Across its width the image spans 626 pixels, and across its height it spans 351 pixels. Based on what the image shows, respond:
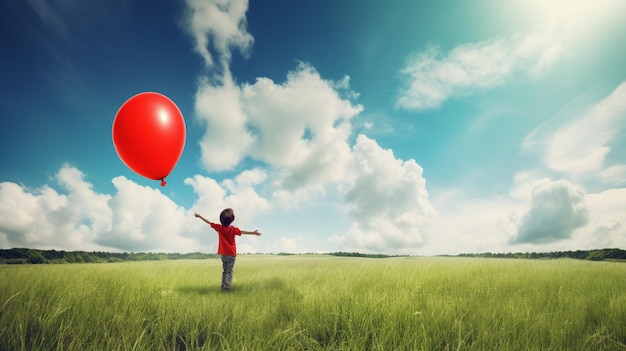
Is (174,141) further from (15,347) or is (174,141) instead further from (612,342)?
(612,342)

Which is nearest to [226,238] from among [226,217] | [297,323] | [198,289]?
[226,217]

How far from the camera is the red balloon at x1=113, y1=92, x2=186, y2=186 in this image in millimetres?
6270

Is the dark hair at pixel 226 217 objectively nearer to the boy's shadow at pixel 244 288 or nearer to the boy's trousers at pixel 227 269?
the boy's trousers at pixel 227 269

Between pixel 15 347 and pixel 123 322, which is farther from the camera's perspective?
pixel 123 322

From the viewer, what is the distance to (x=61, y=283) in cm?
611

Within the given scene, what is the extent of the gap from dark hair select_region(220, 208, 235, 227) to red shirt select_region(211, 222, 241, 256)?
104 mm

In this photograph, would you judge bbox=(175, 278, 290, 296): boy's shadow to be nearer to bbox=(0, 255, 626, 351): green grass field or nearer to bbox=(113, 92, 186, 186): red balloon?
bbox=(0, 255, 626, 351): green grass field

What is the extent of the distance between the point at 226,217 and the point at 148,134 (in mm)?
2771

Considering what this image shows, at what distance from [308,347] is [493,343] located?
7.49ft

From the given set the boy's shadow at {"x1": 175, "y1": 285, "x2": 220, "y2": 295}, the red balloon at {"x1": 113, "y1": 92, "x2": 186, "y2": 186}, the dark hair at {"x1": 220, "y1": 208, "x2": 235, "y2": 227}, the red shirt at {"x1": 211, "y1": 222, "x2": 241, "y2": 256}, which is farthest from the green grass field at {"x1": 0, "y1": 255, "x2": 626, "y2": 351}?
the red balloon at {"x1": 113, "y1": 92, "x2": 186, "y2": 186}

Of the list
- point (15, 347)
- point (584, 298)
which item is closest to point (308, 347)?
point (15, 347)

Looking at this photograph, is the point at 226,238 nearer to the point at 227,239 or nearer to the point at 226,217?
the point at 227,239

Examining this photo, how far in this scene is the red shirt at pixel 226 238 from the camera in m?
7.88

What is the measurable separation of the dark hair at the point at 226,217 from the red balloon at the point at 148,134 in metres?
1.83
